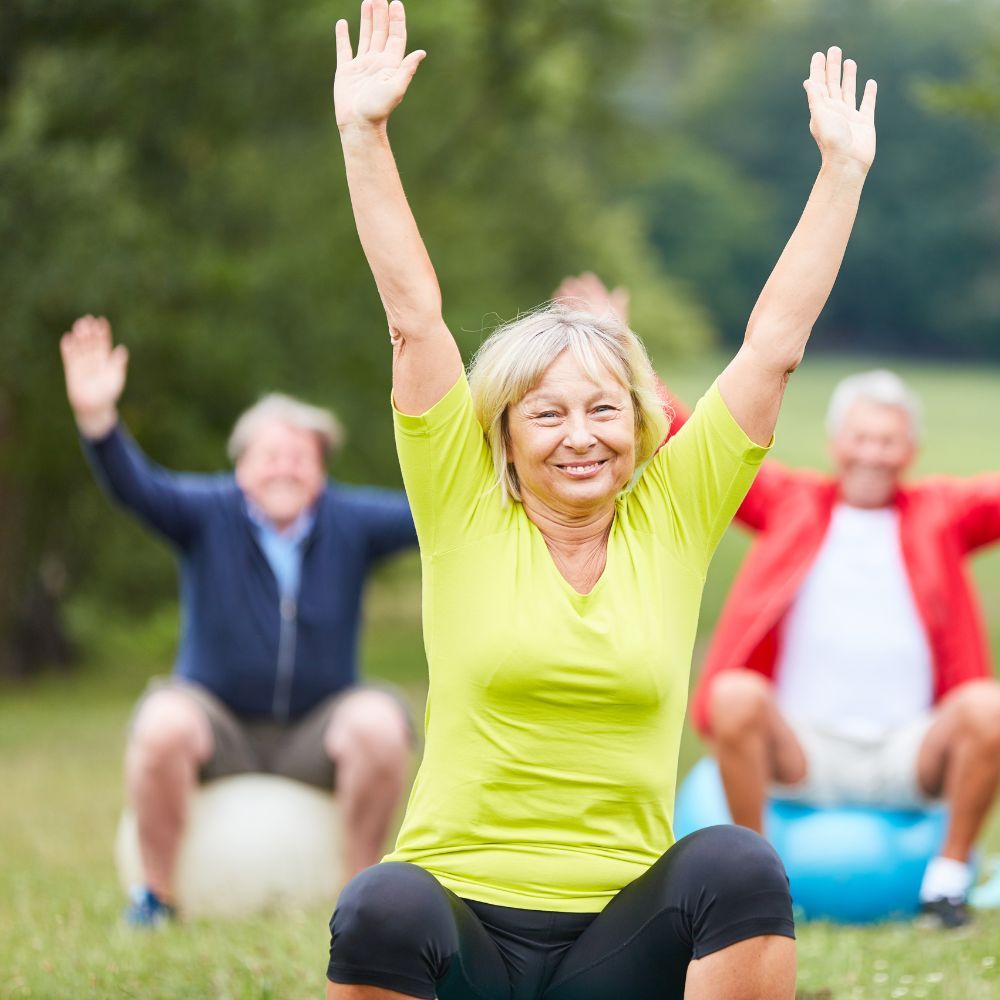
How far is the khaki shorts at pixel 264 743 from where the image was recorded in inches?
218

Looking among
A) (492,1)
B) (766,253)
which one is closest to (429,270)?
(492,1)

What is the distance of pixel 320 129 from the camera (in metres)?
16.2

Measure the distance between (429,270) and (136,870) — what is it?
3154mm

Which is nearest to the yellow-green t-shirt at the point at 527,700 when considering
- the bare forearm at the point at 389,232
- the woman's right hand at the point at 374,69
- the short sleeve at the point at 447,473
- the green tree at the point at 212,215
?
the short sleeve at the point at 447,473

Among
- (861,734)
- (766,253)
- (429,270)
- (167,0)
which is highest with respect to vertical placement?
(766,253)

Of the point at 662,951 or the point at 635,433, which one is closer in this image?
the point at 662,951

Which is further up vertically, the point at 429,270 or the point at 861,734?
the point at 429,270

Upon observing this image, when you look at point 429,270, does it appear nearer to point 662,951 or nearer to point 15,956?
point 662,951

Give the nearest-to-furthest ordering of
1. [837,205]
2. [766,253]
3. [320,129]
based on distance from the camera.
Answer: [837,205] < [320,129] < [766,253]

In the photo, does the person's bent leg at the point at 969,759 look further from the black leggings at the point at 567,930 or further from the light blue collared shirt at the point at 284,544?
the black leggings at the point at 567,930

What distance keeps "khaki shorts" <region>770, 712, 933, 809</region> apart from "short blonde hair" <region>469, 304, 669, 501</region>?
8.58ft

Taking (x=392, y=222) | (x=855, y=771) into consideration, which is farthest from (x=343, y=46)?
(x=855, y=771)

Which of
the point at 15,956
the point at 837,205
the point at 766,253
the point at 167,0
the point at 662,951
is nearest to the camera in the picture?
the point at 662,951

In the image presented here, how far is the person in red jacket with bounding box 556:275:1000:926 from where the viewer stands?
534cm
